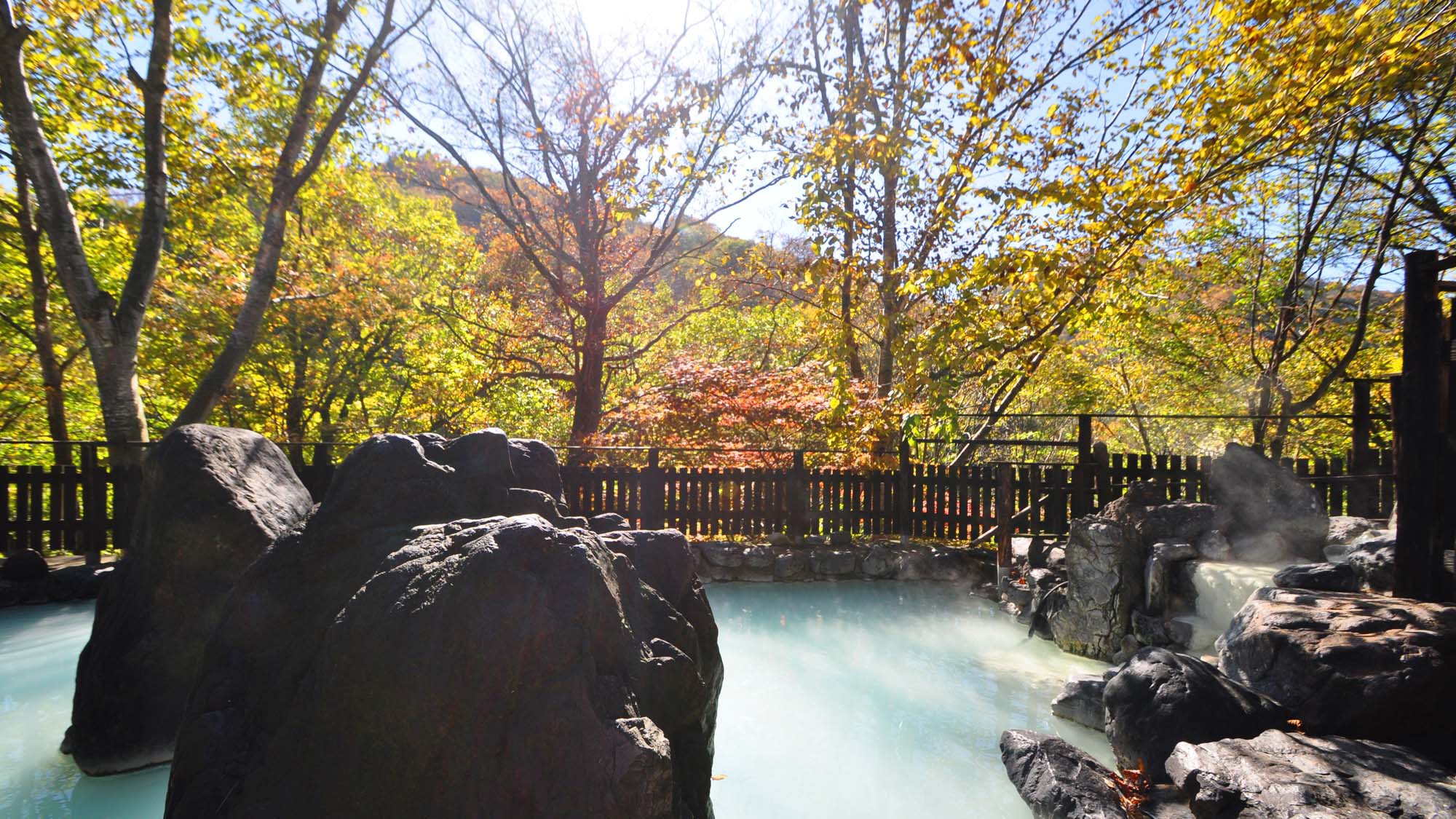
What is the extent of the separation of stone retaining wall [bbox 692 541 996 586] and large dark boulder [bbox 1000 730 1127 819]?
4677mm

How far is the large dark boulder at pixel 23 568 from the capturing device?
23.3ft

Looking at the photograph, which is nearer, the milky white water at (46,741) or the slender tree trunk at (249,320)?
the milky white water at (46,741)

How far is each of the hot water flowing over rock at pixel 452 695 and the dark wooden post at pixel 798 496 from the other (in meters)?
6.84

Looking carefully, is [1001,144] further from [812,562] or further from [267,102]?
[267,102]

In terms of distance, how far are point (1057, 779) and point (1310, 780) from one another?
951 millimetres

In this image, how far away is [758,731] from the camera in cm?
451

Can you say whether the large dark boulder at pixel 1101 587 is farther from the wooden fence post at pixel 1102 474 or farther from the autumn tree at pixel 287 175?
the autumn tree at pixel 287 175

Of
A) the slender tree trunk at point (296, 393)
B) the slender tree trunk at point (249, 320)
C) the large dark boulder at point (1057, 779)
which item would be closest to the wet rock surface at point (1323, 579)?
the large dark boulder at point (1057, 779)

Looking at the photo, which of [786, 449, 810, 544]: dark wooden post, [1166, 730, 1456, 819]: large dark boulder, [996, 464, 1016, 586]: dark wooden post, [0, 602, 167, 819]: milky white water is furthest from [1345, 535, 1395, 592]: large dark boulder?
[0, 602, 167, 819]: milky white water

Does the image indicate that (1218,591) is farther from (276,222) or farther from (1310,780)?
(276,222)

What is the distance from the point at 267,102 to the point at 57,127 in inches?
107

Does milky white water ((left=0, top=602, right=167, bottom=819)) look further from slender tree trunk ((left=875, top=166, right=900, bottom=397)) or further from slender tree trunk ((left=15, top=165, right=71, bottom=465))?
slender tree trunk ((left=875, top=166, right=900, bottom=397))

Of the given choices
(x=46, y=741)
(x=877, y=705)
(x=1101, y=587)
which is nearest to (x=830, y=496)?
(x=1101, y=587)

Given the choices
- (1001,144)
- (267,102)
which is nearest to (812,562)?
(1001,144)
